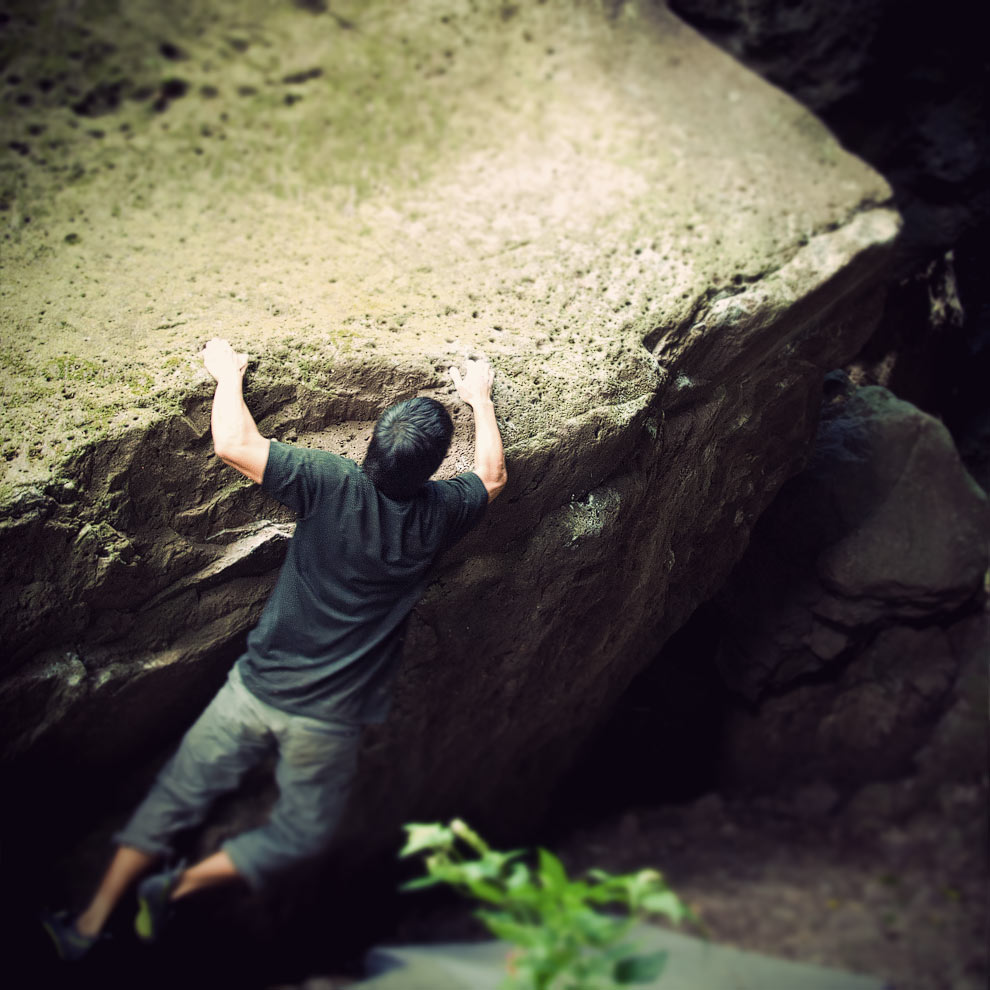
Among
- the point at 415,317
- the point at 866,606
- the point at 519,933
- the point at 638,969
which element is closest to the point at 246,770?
the point at 519,933

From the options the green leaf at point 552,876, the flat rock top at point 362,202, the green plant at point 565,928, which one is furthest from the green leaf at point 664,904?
the flat rock top at point 362,202

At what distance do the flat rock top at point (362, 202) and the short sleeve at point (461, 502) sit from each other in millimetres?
161

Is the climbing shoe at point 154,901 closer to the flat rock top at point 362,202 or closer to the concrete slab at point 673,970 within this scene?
the concrete slab at point 673,970

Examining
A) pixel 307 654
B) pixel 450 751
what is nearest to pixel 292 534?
pixel 307 654

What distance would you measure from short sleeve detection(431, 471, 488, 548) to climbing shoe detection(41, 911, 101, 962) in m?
1.45

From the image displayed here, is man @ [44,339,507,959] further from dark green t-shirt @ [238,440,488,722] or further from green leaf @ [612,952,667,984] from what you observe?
green leaf @ [612,952,667,984]

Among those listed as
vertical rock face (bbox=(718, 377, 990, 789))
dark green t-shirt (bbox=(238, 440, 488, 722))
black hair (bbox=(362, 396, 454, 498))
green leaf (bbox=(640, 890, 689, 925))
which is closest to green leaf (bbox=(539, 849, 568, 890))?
green leaf (bbox=(640, 890, 689, 925))

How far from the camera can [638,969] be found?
155 centimetres

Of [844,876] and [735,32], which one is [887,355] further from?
[844,876]

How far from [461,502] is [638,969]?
1.03 metres

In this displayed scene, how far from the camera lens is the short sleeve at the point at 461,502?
1946 millimetres

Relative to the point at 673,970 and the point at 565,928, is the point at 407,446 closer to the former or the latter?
the point at 565,928

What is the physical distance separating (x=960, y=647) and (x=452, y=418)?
88.8 inches

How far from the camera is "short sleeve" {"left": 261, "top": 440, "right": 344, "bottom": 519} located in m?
1.84
